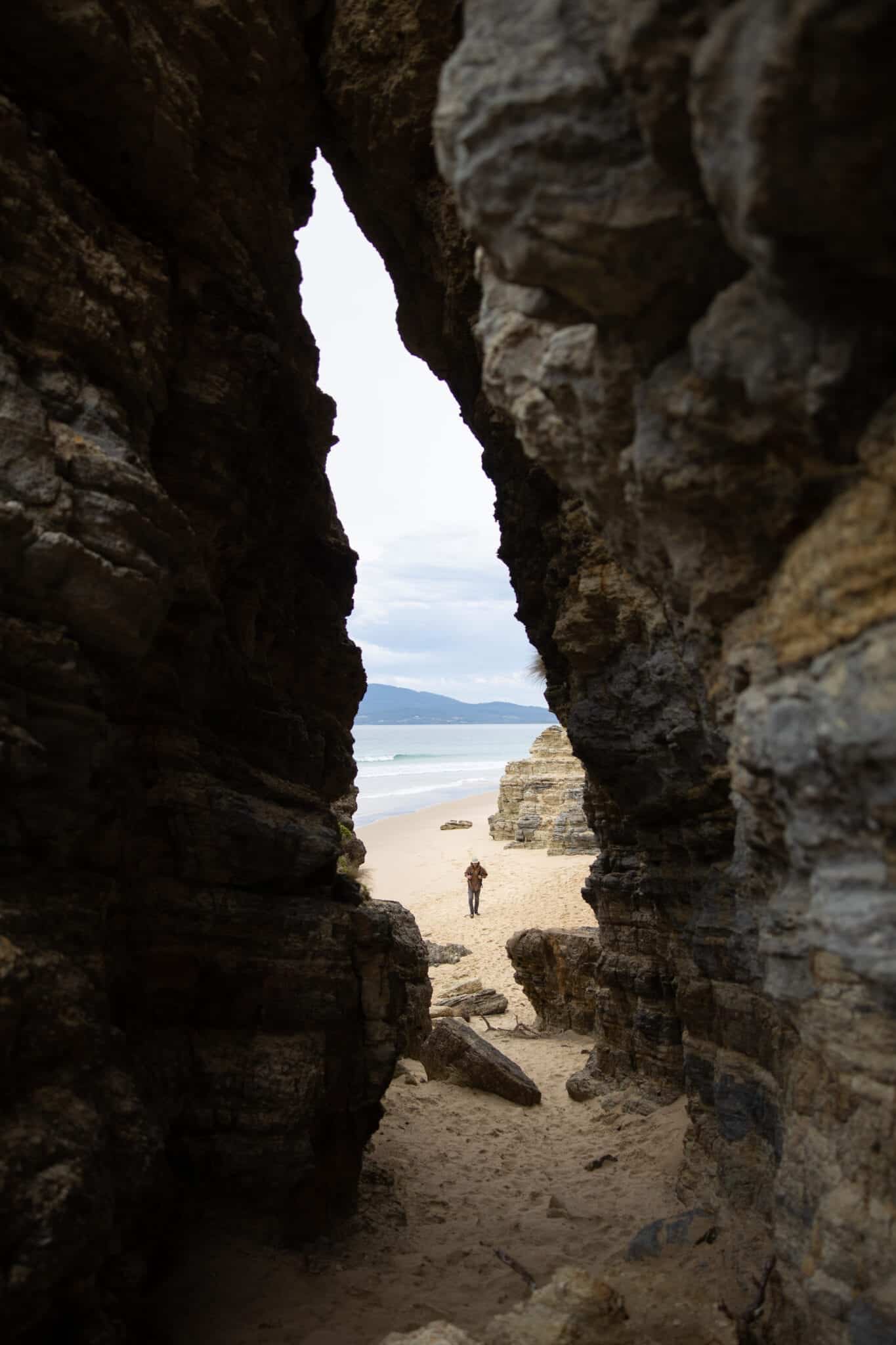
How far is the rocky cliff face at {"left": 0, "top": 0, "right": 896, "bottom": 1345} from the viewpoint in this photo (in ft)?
12.1

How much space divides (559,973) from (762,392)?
52.5 ft

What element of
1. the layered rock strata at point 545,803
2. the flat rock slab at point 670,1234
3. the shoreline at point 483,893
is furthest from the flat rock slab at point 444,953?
the flat rock slab at point 670,1234

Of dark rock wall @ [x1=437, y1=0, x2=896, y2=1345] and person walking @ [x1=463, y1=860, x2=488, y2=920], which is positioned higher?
dark rock wall @ [x1=437, y1=0, x2=896, y2=1345]

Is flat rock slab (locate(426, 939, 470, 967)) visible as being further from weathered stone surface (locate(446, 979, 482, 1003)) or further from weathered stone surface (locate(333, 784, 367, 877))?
weathered stone surface (locate(333, 784, 367, 877))

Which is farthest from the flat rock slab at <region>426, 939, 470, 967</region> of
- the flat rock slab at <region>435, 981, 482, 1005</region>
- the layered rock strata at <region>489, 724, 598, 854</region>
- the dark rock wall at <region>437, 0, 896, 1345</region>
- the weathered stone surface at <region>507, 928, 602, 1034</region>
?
the dark rock wall at <region>437, 0, 896, 1345</region>

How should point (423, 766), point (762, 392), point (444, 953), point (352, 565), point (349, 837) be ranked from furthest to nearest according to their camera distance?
1. point (423, 766)
2. point (444, 953)
3. point (349, 837)
4. point (352, 565)
5. point (762, 392)

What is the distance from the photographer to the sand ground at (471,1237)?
729cm

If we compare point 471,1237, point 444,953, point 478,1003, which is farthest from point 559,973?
point 471,1237

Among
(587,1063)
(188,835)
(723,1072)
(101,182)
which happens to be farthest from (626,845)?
(101,182)

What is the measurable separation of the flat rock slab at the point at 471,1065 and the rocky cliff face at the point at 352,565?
1725 millimetres

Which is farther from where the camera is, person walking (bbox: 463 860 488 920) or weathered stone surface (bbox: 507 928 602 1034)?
person walking (bbox: 463 860 488 920)

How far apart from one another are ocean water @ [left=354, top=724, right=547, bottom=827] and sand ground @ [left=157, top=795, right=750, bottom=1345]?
1208cm

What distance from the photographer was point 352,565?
13352mm

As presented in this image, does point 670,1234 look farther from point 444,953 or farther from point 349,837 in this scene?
point 444,953
